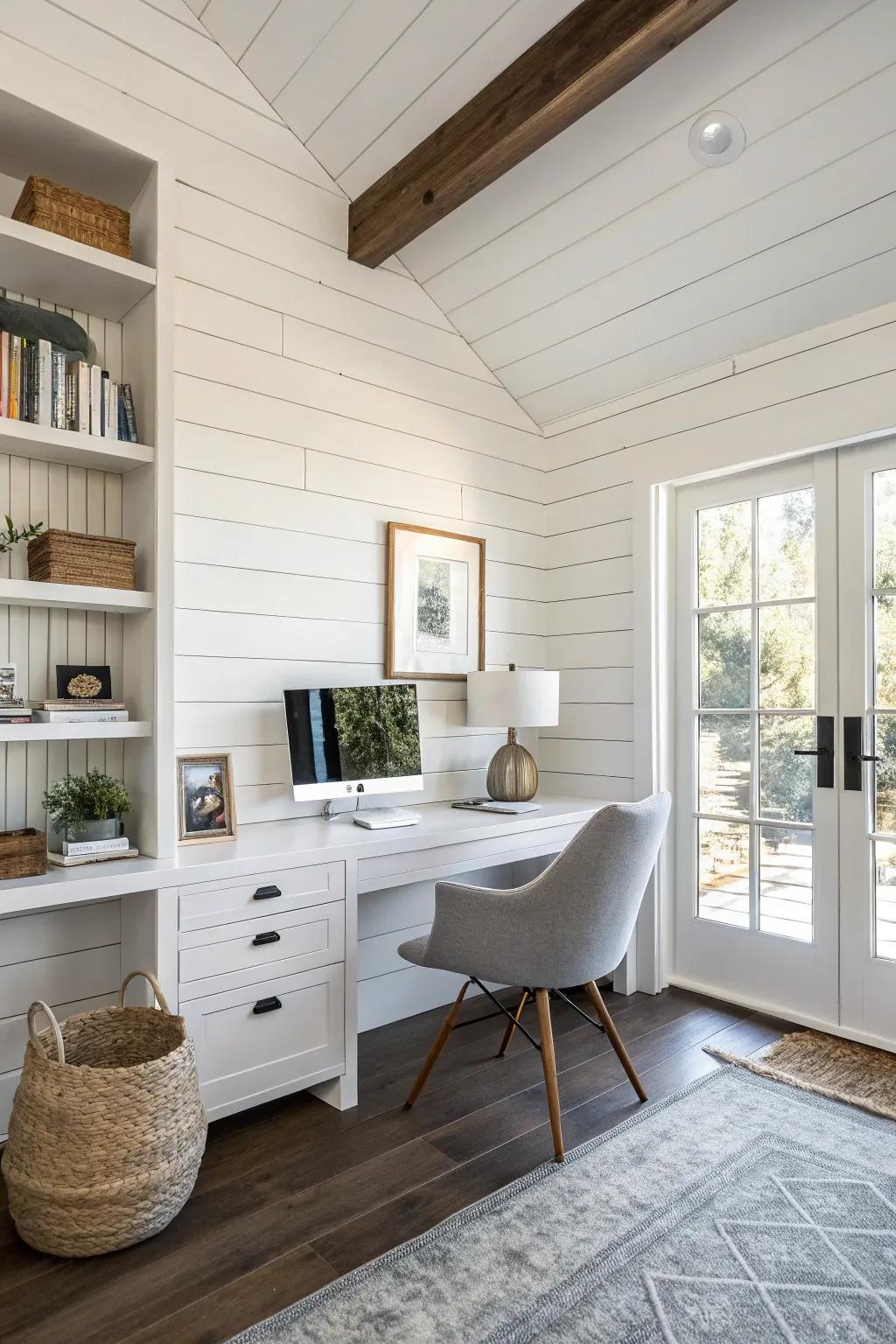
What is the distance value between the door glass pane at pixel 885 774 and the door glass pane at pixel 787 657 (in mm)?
248

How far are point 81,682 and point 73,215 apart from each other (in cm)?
120

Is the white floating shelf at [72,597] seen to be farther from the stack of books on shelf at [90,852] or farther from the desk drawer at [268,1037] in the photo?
the desk drawer at [268,1037]

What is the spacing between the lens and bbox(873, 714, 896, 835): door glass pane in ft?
8.99

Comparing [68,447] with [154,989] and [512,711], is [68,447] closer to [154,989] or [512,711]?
[154,989]

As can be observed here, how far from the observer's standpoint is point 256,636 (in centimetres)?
273

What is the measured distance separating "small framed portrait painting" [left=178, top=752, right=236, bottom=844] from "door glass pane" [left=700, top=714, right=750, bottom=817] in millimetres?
1792

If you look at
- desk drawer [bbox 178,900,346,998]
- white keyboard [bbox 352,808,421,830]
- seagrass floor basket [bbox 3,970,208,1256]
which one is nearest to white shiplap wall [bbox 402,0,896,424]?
white keyboard [bbox 352,808,421,830]

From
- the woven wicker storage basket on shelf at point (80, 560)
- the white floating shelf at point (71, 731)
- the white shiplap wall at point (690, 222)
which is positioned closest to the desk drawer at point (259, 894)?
the white floating shelf at point (71, 731)

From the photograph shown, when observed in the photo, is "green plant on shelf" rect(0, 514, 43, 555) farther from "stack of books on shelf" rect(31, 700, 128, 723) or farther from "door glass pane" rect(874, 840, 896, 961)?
"door glass pane" rect(874, 840, 896, 961)

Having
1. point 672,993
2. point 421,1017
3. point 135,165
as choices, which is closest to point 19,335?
point 135,165

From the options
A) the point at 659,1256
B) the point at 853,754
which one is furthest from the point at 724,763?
the point at 659,1256

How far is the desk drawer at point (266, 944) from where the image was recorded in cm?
209

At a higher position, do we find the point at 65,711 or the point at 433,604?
the point at 433,604

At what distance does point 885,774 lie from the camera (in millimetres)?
2758
